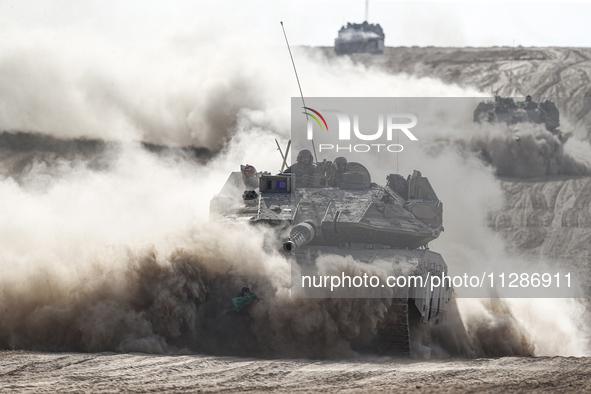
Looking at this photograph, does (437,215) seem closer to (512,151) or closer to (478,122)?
(512,151)

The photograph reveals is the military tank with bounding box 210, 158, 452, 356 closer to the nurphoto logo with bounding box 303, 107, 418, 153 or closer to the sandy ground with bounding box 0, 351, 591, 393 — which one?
the sandy ground with bounding box 0, 351, 591, 393

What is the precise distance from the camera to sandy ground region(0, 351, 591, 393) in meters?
10.4

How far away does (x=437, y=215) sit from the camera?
670 inches

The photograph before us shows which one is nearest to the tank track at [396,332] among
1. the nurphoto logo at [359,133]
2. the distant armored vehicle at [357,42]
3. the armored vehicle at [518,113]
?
the nurphoto logo at [359,133]

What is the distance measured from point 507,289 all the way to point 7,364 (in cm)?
1523

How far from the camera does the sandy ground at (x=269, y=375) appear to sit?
10383 millimetres

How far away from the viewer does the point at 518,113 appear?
128 ft

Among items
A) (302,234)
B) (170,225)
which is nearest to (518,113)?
(170,225)

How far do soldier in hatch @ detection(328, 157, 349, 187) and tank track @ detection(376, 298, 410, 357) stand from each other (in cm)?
452

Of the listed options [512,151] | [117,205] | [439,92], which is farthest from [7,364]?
[439,92]

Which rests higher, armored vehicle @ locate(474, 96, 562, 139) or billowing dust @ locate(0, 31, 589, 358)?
armored vehicle @ locate(474, 96, 562, 139)

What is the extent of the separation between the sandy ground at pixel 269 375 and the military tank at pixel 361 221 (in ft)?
6.67

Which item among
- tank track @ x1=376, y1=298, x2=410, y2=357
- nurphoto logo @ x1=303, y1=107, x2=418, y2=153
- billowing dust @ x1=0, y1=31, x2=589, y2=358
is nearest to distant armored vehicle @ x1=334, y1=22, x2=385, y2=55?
billowing dust @ x1=0, y1=31, x2=589, y2=358

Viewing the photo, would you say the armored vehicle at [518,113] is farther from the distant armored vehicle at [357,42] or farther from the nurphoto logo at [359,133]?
the distant armored vehicle at [357,42]
